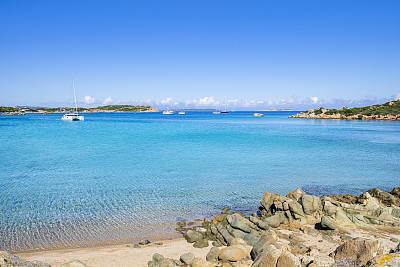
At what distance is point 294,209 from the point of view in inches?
420

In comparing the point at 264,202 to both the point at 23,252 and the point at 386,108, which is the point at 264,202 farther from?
the point at 386,108

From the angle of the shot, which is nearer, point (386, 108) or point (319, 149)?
point (319, 149)

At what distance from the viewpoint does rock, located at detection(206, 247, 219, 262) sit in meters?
7.62

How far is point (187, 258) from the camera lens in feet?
24.5

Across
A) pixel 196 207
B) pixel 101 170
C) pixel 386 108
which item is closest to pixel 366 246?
pixel 196 207

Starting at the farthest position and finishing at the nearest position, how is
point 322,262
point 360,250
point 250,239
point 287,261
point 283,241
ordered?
1. point 283,241
2. point 250,239
3. point 360,250
4. point 322,262
5. point 287,261

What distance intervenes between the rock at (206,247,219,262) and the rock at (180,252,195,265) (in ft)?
1.63

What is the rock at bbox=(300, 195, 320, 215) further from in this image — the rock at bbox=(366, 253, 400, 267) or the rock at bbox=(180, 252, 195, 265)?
the rock at bbox=(366, 253, 400, 267)

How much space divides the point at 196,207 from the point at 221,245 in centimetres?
405

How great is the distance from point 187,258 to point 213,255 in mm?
763

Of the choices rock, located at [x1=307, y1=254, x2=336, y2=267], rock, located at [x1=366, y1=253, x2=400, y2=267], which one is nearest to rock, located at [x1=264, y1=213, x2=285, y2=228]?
rock, located at [x1=307, y1=254, x2=336, y2=267]

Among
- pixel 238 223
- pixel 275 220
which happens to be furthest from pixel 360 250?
pixel 275 220

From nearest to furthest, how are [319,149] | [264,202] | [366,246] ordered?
[366,246]
[264,202]
[319,149]

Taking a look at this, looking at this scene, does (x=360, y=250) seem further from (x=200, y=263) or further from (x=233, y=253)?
(x=200, y=263)
